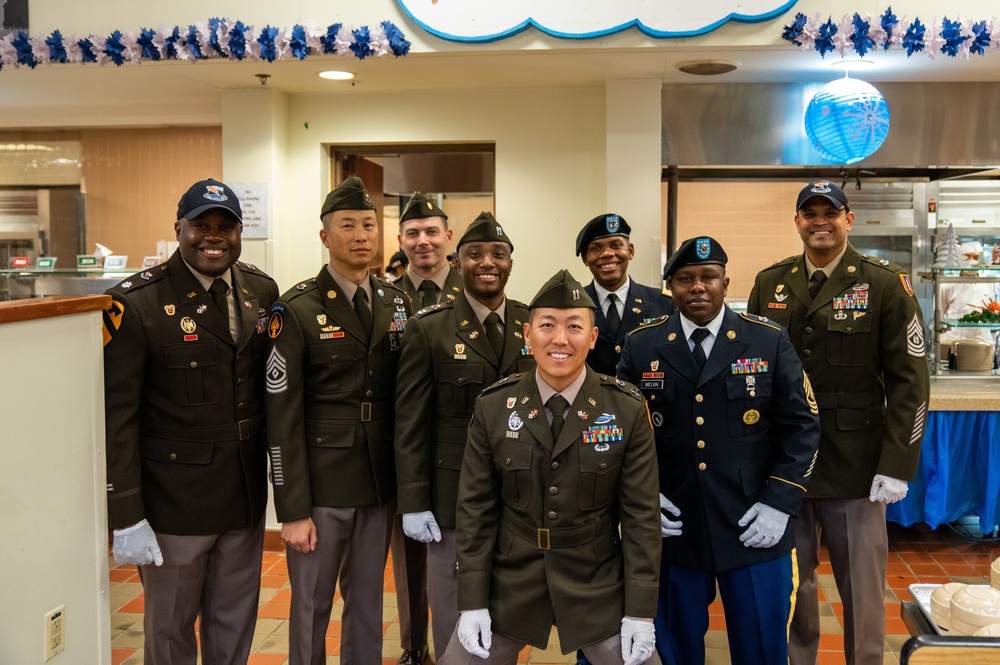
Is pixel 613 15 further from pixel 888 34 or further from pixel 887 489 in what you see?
pixel 887 489

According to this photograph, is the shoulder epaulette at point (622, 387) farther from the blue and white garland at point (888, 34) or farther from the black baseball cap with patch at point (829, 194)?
the blue and white garland at point (888, 34)

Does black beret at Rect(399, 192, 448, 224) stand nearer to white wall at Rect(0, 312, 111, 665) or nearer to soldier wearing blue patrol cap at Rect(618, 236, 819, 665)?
soldier wearing blue patrol cap at Rect(618, 236, 819, 665)

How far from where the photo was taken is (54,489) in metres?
2.50

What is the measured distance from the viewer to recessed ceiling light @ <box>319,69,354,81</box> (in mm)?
4848

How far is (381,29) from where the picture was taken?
14.2 ft

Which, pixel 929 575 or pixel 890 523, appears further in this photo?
pixel 890 523

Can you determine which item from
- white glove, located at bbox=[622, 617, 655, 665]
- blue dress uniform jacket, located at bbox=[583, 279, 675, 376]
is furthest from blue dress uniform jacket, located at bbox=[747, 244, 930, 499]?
white glove, located at bbox=[622, 617, 655, 665]

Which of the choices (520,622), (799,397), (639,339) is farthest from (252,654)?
(799,397)

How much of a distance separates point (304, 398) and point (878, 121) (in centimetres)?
321

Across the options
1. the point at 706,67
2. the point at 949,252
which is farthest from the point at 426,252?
the point at 949,252

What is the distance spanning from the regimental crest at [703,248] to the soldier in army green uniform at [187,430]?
152 cm

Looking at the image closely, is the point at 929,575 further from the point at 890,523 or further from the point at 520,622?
the point at 520,622

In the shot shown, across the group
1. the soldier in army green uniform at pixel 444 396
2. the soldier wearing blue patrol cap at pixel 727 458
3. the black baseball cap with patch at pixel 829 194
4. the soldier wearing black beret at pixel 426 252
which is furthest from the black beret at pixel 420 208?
the black baseball cap with patch at pixel 829 194

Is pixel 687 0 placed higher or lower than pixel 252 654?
higher
